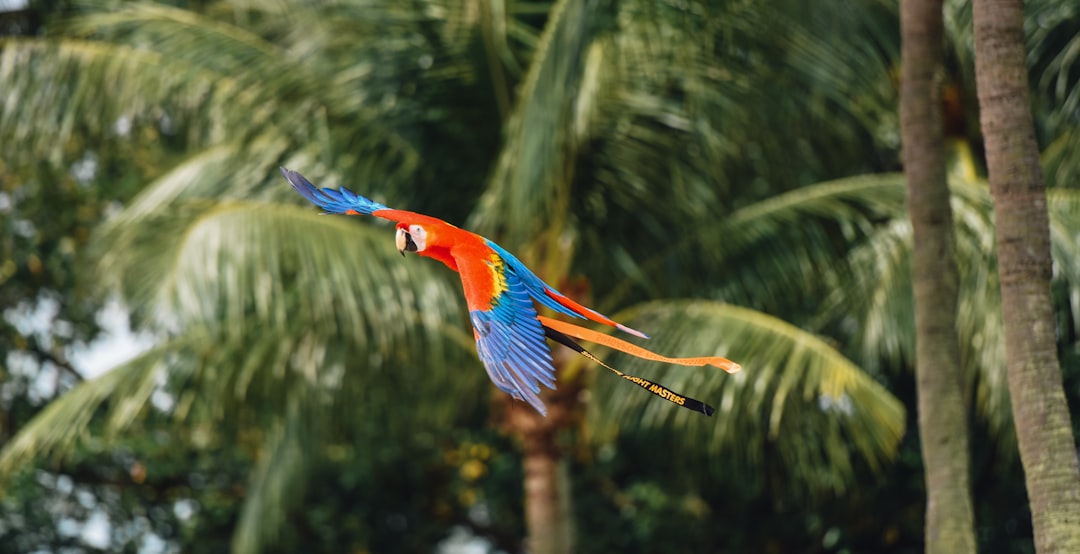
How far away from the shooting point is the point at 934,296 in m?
5.53

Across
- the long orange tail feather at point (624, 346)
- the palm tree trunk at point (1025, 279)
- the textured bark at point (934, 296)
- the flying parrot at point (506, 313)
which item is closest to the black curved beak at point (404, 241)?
the flying parrot at point (506, 313)

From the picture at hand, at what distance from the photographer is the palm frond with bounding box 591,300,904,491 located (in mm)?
6715

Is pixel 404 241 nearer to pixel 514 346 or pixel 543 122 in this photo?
pixel 514 346

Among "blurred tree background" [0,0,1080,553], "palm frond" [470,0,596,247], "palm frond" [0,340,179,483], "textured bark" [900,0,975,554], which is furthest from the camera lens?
"palm frond" [0,340,179,483]

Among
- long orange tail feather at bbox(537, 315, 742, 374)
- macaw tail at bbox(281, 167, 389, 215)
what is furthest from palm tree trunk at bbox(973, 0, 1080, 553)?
macaw tail at bbox(281, 167, 389, 215)

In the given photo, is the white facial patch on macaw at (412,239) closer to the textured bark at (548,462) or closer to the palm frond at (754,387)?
the palm frond at (754,387)

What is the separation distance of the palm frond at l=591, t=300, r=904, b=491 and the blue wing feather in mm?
3414

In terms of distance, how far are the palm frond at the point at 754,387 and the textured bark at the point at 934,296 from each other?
37.5 inches

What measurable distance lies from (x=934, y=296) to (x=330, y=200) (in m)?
2.75

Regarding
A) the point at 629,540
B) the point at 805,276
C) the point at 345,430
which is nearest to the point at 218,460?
the point at 345,430

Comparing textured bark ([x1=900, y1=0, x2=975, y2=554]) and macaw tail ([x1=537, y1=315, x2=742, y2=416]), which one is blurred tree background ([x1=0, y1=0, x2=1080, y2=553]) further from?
macaw tail ([x1=537, y1=315, x2=742, y2=416])

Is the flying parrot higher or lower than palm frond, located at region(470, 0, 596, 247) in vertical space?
lower

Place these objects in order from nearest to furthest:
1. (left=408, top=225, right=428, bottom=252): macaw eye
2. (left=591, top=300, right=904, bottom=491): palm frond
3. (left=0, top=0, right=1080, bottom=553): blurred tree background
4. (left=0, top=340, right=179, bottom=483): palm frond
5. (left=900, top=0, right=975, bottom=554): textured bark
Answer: (left=408, top=225, right=428, bottom=252): macaw eye, (left=900, top=0, right=975, bottom=554): textured bark, (left=591, top=300, right=904, bottom=491): palm frond, (left=0, top=0, right=1080, bottom=553): blurred tree background, (left=0, top=340, right=179, bottom=483): palm frond

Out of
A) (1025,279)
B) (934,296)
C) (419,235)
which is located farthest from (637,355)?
(934,296)
